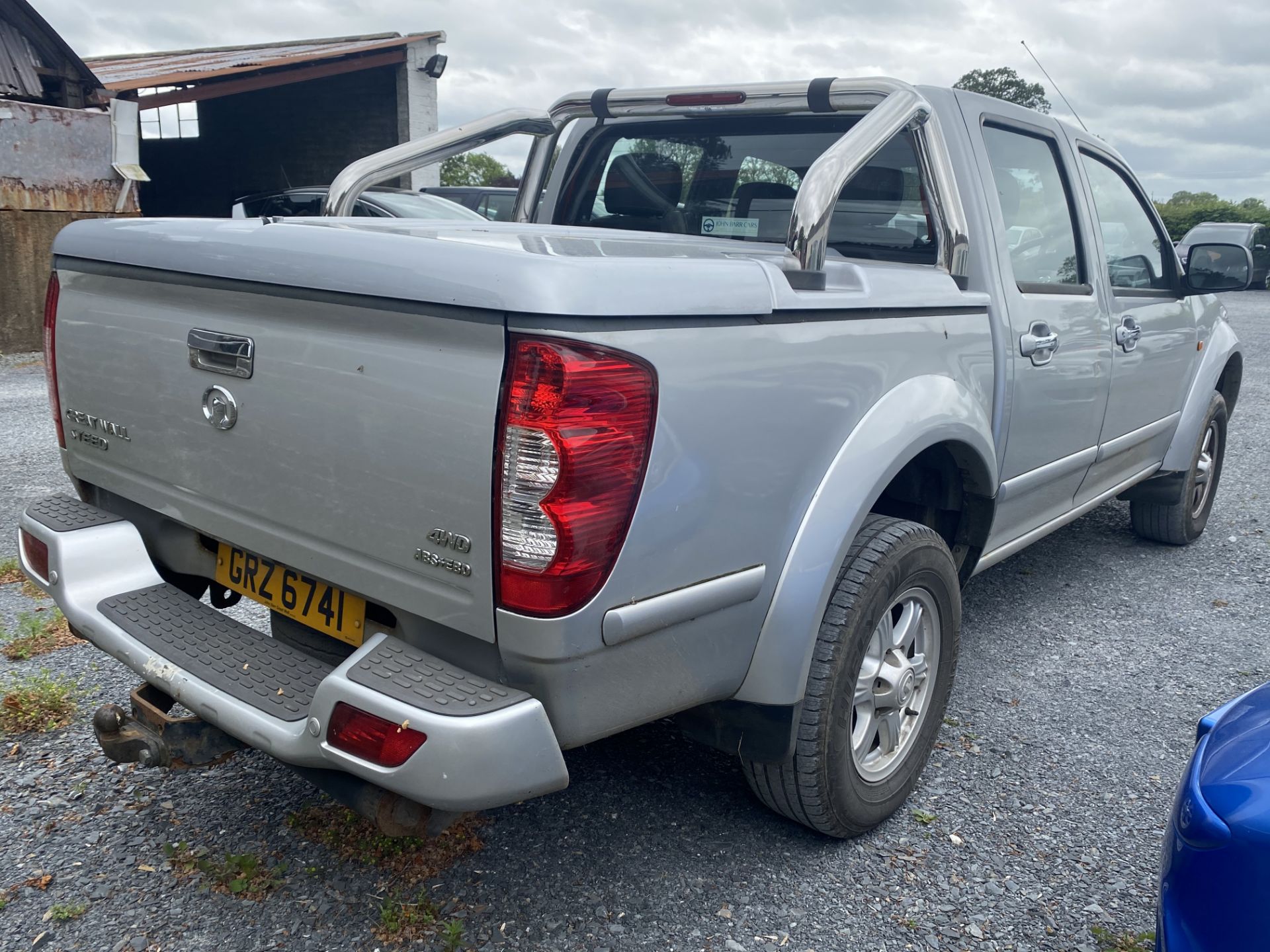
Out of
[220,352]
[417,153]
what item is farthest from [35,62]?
[220,352]

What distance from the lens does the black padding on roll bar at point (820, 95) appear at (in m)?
2.93

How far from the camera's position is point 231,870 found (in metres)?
2.29

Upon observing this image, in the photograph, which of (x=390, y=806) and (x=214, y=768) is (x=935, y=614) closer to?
(x=390, y=806)

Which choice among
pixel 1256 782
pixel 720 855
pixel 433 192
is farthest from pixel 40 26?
pixel 1256 782

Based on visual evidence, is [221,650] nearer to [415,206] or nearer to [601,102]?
[601,102]

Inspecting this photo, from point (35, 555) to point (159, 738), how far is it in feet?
2.16

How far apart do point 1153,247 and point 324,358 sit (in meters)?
3.68

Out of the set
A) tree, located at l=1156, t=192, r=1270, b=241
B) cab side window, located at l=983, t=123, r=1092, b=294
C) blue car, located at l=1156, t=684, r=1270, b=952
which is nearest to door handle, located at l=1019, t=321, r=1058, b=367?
cab side window, located at l=983, t=123, r=1092, b=294

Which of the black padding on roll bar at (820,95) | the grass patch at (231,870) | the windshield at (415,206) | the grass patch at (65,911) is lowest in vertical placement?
the grass patch at (65,911)

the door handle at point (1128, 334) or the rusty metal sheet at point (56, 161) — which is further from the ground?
the rusty metal sheet at point (56, 161)

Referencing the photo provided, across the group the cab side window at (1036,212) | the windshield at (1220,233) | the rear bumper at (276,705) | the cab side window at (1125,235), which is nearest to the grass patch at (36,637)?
the rear bumper at (276,705)

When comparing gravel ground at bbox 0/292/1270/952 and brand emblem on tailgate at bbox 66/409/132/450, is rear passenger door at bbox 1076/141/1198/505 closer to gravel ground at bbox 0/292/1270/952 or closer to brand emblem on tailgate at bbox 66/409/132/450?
gravel ground at bbox 0/292/1270/952

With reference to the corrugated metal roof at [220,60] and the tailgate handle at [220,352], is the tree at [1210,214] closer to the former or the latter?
the corrugated metal roof at [220,60]

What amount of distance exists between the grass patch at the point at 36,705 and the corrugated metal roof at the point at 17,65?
8847 mm
